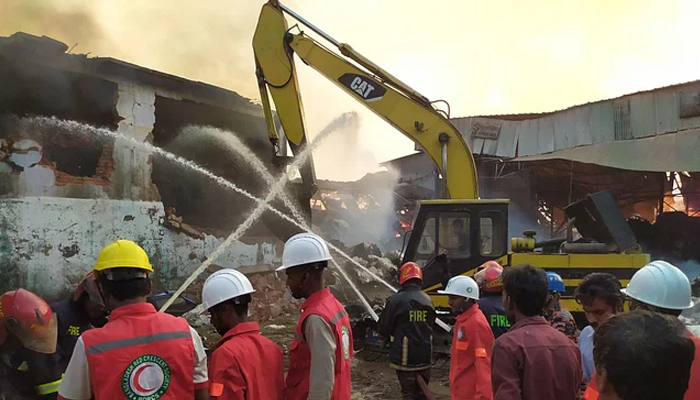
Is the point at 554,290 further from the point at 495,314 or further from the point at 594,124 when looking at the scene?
the point at 594,124

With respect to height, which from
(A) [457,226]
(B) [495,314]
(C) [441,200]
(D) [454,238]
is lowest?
(B) [495,314]

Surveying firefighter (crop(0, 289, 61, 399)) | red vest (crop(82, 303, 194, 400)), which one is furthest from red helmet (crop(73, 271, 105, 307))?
red vest (crop(82, 303, 194, 400))

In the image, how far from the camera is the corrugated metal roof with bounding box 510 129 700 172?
46.3 ft

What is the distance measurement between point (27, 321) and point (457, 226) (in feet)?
19.1

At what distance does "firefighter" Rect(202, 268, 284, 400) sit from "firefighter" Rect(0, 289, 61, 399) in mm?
904

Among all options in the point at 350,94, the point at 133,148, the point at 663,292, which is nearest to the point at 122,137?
the point at 133,148

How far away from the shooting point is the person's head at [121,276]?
6.84 ft

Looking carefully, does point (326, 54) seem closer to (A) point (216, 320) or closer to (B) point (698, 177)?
(A) point (216, 320)

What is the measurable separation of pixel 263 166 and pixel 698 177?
44.5 ft

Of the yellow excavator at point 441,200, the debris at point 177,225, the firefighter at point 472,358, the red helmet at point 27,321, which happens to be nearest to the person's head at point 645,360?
the firefighter at point 472,358

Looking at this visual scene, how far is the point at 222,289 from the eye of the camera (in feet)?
8.34

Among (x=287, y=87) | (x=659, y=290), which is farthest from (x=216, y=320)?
(x=287, y=87)

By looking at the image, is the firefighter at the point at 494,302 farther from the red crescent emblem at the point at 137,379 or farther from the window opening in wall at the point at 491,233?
the red crescent emblem at the point at 137,379

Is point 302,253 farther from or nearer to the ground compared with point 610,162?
nearer to the ground
